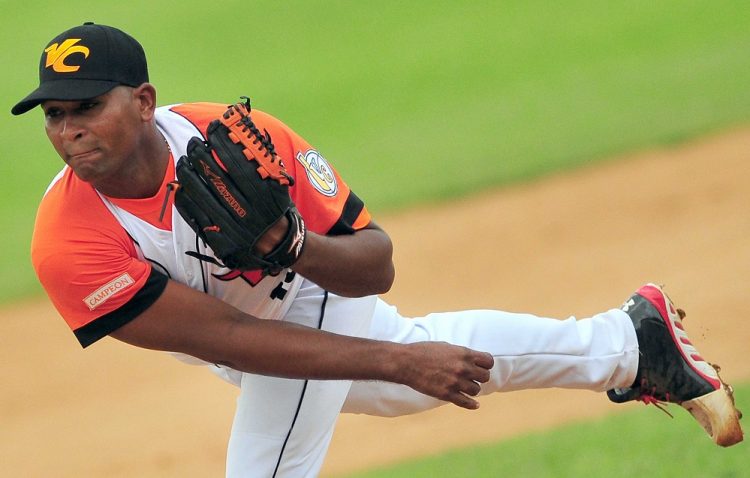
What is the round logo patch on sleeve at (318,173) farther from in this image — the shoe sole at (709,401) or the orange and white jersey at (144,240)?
the shoe sole at (709,401)

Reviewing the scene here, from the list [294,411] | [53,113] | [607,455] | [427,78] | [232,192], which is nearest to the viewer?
[232,192]

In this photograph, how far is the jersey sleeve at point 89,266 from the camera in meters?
3.71

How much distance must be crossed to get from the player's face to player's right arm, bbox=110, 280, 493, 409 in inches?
17.9

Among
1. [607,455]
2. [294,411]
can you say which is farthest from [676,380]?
[294,411]

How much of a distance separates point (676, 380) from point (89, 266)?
2.39 metres

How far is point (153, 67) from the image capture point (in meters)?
12.7

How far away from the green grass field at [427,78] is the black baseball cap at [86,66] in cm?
625

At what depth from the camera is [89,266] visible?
3.70 m

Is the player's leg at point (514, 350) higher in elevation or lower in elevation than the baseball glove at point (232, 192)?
lower

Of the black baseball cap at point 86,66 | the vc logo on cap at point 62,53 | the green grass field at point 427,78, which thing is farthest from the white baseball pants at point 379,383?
the green grass field at point 427,78

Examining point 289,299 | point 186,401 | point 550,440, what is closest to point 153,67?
point 186,401

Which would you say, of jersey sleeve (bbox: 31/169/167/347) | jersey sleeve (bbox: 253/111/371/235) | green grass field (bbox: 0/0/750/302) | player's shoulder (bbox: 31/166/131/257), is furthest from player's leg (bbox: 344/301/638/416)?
green grass field (bbox: 0/0/750/302)

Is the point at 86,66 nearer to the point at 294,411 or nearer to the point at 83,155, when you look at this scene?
the point at 83,155

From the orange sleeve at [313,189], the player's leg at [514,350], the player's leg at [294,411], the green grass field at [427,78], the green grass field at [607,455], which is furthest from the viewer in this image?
the green grass field at [427,78]
